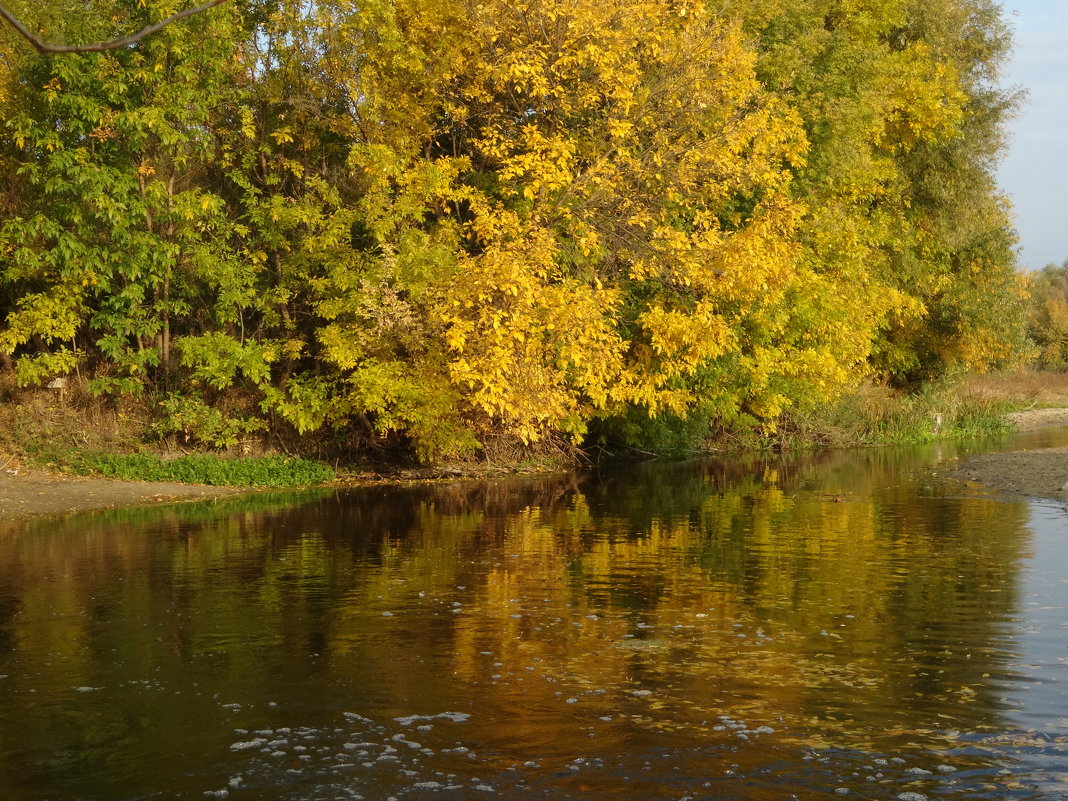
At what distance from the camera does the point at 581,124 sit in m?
25.4

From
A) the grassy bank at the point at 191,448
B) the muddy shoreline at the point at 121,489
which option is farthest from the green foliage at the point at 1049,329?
the muddy shoreline at the point at 121,489

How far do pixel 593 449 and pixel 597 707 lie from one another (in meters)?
22.7

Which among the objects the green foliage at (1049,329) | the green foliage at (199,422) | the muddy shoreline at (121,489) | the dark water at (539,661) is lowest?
the dark water at (539,661)

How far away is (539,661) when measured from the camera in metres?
9.90

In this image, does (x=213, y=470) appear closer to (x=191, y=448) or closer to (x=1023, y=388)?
(x=191, y=448)

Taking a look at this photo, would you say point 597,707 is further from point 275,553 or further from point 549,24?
point 549,24

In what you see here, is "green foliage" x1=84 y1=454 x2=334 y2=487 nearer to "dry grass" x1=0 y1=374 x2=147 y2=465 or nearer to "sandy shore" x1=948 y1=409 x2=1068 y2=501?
"dry grass" x1=0 y1=374 x2=147 y2=465


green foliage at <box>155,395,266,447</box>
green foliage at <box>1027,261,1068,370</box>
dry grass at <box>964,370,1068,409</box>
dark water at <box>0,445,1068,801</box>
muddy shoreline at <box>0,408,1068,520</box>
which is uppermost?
green foliage at <box>1027,261,1068,370</box>

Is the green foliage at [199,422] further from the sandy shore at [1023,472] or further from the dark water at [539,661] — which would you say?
the sandy shore at [1023,472]

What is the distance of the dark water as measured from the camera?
23.9ft

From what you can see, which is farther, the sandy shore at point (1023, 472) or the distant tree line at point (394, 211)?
the distant tree line at point (394, 211)

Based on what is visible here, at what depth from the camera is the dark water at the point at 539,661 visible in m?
7.28

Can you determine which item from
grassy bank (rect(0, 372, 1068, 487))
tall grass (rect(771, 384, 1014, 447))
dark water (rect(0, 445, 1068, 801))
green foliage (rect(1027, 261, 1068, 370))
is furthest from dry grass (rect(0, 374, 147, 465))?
green foliage (rect(1027, 261, 1068, 370))

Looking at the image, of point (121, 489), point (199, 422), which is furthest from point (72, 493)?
point (199, 422)
